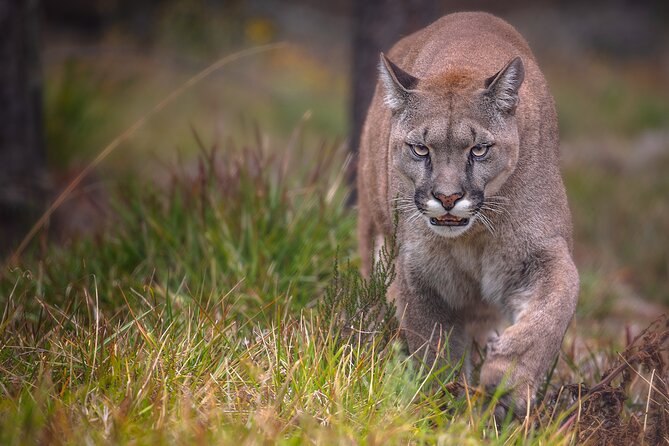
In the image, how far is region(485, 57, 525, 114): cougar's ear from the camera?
13.6 ft

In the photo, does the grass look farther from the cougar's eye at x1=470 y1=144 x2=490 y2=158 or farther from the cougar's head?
Result: the cougar's eye at x1=470 y1=144 x2=490 y2=158

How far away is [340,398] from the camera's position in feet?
11.7

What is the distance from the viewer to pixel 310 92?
588 inches

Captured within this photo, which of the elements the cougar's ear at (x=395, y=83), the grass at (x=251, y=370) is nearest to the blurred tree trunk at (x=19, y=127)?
the grass at (x=251, y=370)

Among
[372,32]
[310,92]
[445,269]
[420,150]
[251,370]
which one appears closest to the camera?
[251,370]

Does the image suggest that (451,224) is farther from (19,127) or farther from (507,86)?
(19,127)

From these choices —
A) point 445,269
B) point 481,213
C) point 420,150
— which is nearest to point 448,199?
point 481,213

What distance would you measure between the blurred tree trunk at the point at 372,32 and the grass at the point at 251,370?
6.44 ft

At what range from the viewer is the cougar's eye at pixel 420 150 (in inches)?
166

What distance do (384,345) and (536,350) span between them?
0.79 m

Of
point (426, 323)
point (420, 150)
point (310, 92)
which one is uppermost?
point (420, 150)

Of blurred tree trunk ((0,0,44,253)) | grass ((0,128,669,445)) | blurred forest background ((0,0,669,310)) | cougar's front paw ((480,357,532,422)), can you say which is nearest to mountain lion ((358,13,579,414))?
cougar's front paw ((480,357,532,422))

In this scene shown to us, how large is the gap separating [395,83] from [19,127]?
13.7ft

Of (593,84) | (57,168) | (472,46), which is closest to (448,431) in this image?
(472,46)
